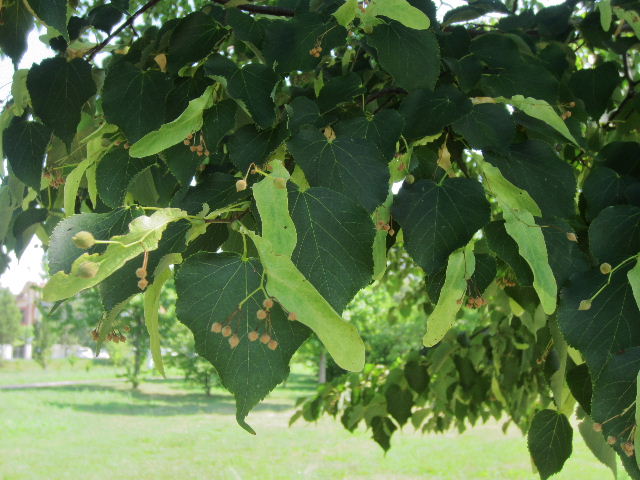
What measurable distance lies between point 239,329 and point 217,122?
0.28 m

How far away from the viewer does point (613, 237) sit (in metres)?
0.72

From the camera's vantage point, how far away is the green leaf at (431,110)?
2.31 feet

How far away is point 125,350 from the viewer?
15.2m

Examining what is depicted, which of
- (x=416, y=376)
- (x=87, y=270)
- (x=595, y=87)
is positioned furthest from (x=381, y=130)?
(x=416, y=376)

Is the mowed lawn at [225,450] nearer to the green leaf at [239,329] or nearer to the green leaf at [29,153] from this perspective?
the green leaf at [29,153]

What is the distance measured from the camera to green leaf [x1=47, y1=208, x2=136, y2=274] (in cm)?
56

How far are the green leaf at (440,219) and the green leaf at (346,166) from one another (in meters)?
0.05

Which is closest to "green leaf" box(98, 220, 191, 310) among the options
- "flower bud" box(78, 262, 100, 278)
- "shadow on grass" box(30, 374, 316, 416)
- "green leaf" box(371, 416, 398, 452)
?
"flower bud" box(78, 262, 100, 278)

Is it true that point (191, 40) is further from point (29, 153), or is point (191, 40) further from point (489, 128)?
point (489, 128)

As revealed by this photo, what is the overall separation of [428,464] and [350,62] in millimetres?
5914

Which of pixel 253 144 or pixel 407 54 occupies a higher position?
pixel 407 54

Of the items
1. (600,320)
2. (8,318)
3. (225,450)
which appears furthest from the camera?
(8,318)

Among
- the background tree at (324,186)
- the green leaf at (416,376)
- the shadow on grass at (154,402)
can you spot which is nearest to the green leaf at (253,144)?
the background tree at (324,186)

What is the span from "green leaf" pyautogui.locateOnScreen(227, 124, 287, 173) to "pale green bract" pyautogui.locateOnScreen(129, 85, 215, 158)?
8 cm
